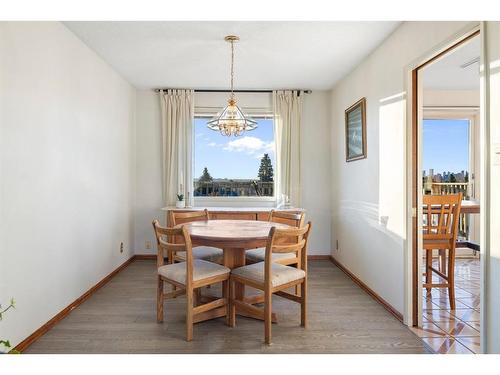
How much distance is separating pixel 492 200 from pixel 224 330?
1999mm

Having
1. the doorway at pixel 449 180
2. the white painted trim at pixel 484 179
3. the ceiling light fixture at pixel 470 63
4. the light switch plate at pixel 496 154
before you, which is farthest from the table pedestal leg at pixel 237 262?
the ceiling light fixture at pixel 470 63

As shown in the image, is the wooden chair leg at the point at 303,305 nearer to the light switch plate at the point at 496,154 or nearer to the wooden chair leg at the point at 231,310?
the wooden chair leg at the point at 231,310

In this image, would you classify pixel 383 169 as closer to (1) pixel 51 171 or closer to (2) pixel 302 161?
(2) pixel 302 161

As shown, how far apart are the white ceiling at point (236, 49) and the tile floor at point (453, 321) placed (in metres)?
2.52

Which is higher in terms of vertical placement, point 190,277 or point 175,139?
point 175,139

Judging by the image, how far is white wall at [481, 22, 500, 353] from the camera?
1731 millimetres

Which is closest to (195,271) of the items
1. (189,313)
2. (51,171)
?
(189,313)

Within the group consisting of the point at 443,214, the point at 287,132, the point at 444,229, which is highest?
the point at 287,132

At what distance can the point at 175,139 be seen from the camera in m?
Result: 4.89

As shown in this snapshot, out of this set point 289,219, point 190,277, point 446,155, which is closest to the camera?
point 190,277

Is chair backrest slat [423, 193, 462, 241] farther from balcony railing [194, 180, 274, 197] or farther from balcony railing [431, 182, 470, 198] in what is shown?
balcony railing [431, 182, 470, 198]

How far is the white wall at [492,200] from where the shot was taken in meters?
1.73
